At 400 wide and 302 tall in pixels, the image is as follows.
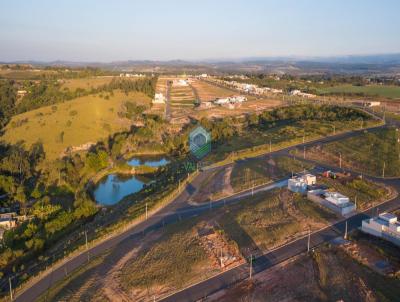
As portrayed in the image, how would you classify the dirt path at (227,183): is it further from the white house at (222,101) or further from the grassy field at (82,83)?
the grassy field at (82,83)

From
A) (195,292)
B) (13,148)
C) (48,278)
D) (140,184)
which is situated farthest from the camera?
(13,148)

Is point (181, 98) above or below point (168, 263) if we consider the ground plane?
above

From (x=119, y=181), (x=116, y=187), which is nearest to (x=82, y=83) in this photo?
(x=119, y=181)

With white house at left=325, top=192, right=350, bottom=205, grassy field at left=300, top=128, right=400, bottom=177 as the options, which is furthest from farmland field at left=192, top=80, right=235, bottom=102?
white house at left=325, top=192, right=350, bottom=205

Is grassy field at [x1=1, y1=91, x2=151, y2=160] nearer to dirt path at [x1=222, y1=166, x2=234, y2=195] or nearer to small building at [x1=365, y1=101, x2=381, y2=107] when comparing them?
dirt path at [x1=222, y1=166, x2=234, y2=195]

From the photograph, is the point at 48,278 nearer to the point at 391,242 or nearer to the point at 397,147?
the point at 391,242

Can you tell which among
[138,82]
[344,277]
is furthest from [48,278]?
[138,82]

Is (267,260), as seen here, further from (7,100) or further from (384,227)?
(7,100)
